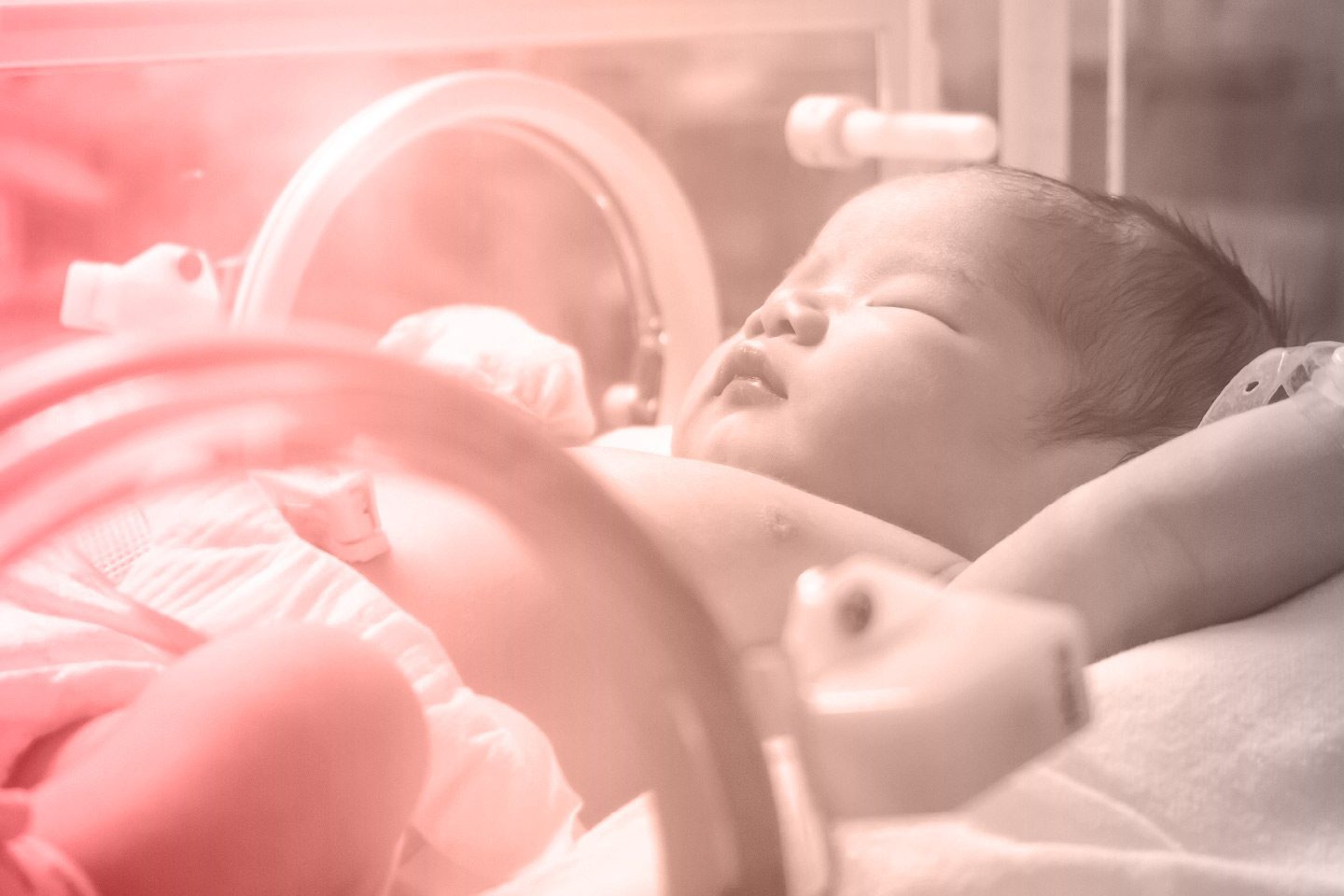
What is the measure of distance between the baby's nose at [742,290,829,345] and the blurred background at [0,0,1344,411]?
384mm

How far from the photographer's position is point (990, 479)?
0.84m

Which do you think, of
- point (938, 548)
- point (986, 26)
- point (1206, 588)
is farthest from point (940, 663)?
point (986, 26)

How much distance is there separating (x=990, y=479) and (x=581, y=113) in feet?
1.83

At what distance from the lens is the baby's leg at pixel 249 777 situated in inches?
18.6

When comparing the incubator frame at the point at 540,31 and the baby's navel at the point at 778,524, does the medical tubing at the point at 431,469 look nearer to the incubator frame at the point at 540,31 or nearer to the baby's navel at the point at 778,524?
the baby's navel at the point at 778,524

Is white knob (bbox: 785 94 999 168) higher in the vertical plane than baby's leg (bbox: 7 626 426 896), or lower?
higher

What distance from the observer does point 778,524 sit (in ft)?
2.59

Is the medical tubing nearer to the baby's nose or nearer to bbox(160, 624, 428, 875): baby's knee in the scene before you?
bbox(160, 624, 428, 875): baby's knee

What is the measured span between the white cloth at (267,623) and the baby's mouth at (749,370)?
282mm

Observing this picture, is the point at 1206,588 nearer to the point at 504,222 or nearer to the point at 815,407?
the point at 815,407

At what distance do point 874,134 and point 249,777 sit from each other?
0.94 metres

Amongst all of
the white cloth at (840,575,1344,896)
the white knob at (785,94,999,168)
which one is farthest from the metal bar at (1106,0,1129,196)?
the white cloth at (840,575,1344,896)

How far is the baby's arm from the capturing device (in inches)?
24.4

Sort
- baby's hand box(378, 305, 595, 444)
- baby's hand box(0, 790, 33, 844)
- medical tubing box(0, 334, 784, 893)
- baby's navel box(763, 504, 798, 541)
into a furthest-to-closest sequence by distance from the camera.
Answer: baby's hand box(378, 305, 595, 444)
baby's navel box(763, 504, 798, 541)
baby's hand box(0, 790, 33, 844)
medical tubing box(0, 334, 784, 893)
